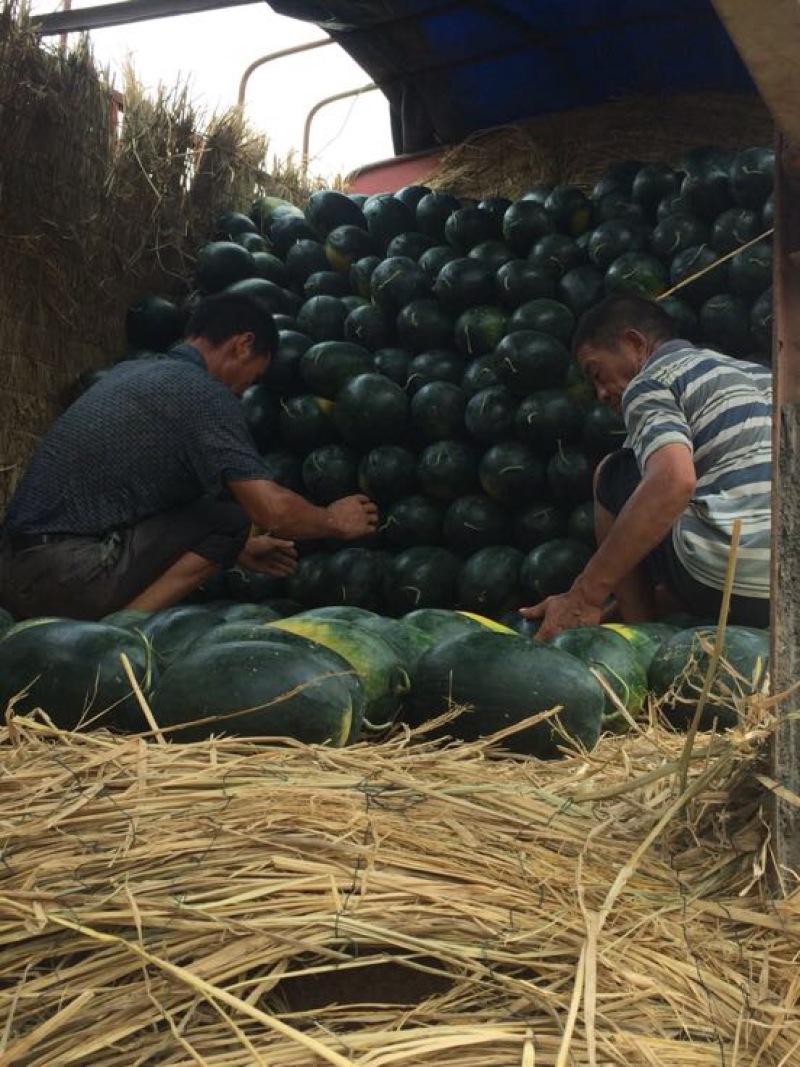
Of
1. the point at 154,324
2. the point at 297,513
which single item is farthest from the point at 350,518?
the point at 154,324

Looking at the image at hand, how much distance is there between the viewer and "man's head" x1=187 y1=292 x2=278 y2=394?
19.0ft

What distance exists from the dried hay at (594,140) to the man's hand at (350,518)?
261 centimetres

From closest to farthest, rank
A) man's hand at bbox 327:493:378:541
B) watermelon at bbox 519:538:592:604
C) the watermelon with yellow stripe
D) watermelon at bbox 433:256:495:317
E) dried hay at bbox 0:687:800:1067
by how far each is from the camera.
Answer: dried hay at bbox 0:687:800:1067, the watermelon with yellow stripe, watermelon at bbox 519:538:592:604, man's hand at bbox 327:493:378:541, watermelon at bbox 433:256:495:317

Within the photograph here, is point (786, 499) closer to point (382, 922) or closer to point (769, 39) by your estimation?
point (769, 39)

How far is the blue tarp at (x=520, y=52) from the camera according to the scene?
233 inches

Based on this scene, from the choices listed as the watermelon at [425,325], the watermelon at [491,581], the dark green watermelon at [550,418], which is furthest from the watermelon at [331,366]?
the watermelon at [491,581]

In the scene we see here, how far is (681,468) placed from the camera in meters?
4.11

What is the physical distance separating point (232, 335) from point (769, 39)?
4.64 meters

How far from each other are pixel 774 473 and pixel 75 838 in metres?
1.07

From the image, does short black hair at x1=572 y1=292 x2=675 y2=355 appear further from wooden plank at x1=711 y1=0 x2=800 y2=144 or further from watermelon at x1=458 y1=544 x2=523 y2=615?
wooden plank at x1=711 y1=0 x2=800 y2=144

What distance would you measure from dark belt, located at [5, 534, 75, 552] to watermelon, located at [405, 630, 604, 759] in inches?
123

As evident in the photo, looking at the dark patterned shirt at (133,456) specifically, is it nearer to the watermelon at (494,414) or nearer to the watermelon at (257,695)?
the watermelon at (494,414)

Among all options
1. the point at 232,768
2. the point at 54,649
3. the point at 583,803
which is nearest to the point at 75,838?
the point at 232,768

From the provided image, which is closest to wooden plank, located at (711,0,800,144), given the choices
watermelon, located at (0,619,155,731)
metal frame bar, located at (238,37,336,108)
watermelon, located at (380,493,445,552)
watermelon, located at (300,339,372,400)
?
watermelon, located at (0,619,155,731)
